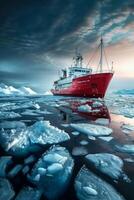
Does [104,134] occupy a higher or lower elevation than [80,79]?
lower

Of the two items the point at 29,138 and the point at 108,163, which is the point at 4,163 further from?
the point at 108,163

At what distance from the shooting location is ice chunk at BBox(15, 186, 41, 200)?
197 cm

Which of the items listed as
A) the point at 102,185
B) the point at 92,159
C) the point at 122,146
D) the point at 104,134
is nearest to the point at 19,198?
the point at 102,185

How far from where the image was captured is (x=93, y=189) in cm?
215

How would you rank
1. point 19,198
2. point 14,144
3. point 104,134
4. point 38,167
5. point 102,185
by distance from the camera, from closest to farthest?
point 19,198 < point 102,185 < point 38,167 < point 14,144 < point 104,134

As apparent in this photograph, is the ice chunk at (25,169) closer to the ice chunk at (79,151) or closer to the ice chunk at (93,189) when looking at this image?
the ice chunk at (93,189)

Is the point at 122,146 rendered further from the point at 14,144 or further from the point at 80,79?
the point at 80,79

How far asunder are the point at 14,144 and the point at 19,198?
1.80 metres

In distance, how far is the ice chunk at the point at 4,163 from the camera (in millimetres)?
2595

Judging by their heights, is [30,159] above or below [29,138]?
below

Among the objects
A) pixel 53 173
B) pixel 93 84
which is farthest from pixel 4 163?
pixel 93 84

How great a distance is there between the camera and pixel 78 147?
3.81 meters

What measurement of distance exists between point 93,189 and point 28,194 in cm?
89

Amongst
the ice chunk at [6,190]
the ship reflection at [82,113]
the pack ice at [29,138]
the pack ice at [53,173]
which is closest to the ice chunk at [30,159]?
the pack ice at [53,173]
